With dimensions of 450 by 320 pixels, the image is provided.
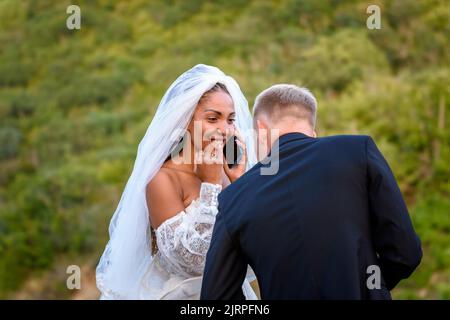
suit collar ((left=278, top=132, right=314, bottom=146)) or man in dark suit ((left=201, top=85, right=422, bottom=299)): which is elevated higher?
suit collar ((left=278, top=132, right=314, bottom=146))

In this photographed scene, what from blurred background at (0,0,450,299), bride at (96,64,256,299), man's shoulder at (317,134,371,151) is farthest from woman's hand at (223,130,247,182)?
blurred background at (0,0,450,299)

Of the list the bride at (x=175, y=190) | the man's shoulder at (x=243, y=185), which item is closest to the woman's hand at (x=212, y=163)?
the bride at (x=175, y=190)

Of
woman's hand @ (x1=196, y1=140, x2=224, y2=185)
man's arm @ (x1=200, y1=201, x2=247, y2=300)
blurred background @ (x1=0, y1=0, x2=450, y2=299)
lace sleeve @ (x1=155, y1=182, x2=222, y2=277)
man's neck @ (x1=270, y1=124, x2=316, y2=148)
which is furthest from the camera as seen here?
blurred background @ (x1=0, y1=0, x2=450, y2=299)

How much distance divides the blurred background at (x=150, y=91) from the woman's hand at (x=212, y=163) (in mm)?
10044

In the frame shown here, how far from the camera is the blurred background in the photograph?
16875 mm

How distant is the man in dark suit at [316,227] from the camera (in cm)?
243

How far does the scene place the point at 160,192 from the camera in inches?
125

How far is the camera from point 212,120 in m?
3.31

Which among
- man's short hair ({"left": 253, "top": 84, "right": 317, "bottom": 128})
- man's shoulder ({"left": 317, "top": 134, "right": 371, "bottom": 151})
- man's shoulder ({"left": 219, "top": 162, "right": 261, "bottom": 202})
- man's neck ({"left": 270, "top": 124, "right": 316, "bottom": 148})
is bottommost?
man's shoulder ({"left": 219, "top": 162, "right": 261, "bottom": 202})

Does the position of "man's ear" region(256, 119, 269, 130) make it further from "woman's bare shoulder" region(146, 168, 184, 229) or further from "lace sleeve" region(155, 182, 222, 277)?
"woman's bare shoulder" region(146, 168, 184, 229)

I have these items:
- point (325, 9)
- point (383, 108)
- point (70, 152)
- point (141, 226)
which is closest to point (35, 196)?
point (70, 152)

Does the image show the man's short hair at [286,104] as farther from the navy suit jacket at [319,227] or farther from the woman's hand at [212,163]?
the woman's hand at [212,163]

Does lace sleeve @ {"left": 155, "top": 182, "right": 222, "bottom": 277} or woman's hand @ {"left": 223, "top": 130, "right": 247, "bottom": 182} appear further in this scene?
woman's hand @ {"left": 223, "top": 130, "right": 247, "bottom": 182}

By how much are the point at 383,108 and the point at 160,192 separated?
50.0 feet
